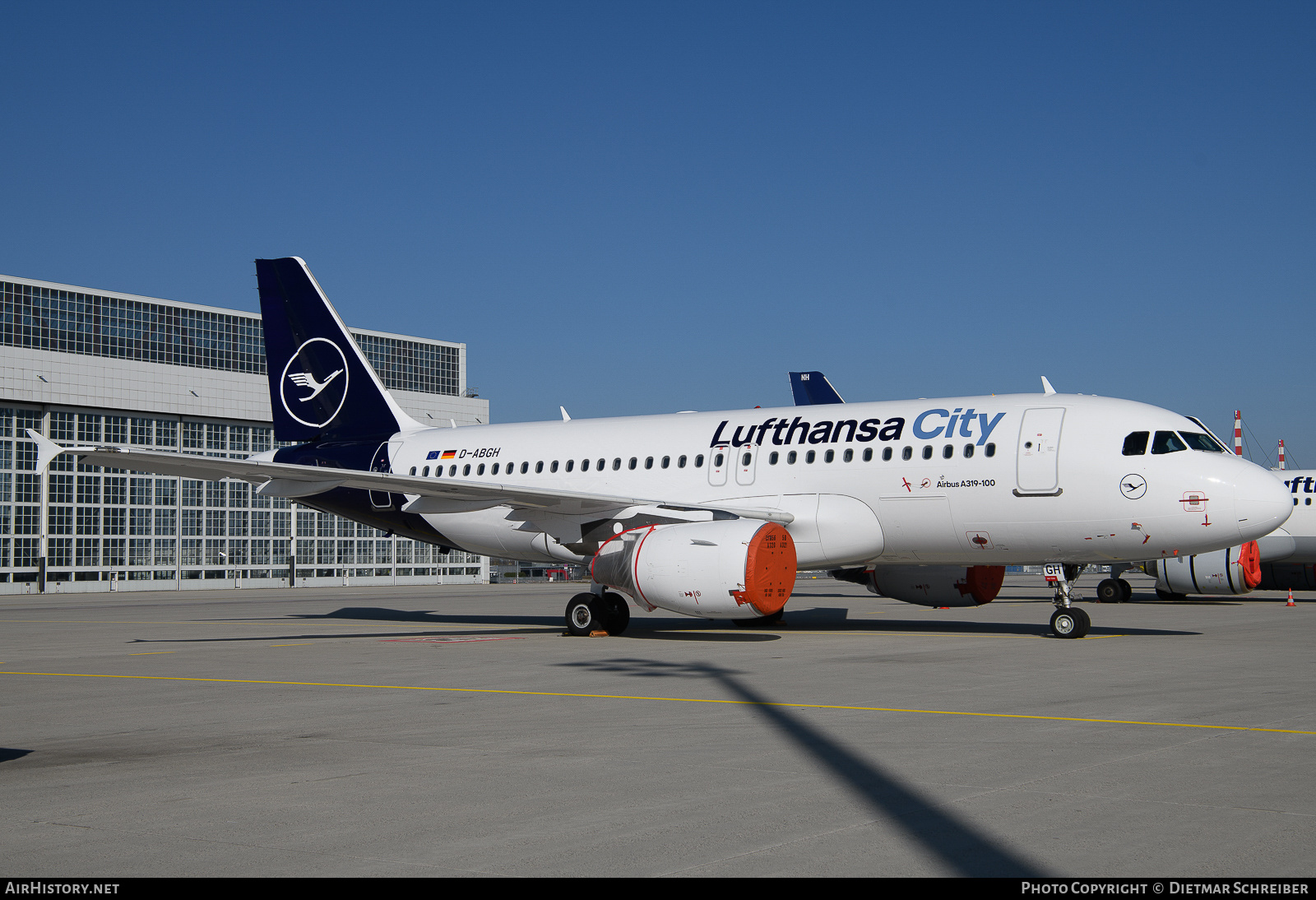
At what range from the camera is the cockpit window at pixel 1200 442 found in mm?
17844

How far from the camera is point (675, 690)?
1235cm

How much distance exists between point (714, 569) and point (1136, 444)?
6.77 meters

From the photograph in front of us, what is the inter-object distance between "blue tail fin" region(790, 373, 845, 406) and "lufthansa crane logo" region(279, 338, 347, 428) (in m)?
22.6

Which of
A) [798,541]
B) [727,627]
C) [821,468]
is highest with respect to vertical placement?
[821,468]

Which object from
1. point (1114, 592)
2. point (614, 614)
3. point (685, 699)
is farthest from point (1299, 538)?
point (685, 699)

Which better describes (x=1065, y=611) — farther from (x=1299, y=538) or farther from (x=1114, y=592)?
(x=1299, y=538)

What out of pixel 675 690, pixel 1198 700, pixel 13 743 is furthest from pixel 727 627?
pixel 13 743

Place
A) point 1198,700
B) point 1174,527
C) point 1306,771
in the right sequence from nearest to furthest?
point 1306,771 < point 1198,700 < point 1174,527

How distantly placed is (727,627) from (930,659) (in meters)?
8.04

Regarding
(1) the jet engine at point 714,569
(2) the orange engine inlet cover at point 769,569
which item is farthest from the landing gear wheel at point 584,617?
(2) the orange engine inlet cover at point 769,569

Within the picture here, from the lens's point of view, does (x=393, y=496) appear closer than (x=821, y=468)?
No

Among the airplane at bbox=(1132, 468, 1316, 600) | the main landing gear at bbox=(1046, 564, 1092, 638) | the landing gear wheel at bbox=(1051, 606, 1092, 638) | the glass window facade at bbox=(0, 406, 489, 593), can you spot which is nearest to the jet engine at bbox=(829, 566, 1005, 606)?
the main landing gear at bbox=(1046, 564, 1092, 638)
